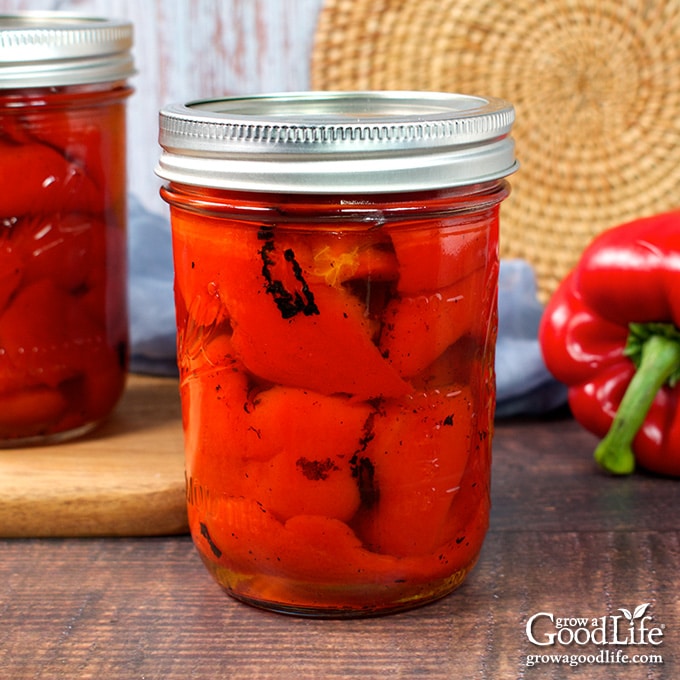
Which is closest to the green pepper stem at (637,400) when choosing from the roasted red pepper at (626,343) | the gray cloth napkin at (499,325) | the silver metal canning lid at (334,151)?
the roasted red pepper at (626,343)

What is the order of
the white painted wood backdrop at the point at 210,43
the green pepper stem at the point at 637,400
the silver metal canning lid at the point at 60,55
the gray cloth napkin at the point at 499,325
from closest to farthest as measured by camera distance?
1. the silver metal canning lid at the point at 60,55
2. the green pepper stem at the point at 637,400
3. the gray cloth napkin at the point at 499,325
4. the white painted wood backdrop at the point at 210,43

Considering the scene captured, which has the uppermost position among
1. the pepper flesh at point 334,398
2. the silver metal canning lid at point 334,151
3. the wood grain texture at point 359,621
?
the silver metal canning lid at point 334,151

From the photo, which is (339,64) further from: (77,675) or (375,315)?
(77,675)

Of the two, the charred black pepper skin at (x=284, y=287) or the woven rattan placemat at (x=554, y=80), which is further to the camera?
the woven rattan placemat at (x=554, y=80)

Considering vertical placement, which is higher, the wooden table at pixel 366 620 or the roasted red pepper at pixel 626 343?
the roasted red pepper at pixel 626 343

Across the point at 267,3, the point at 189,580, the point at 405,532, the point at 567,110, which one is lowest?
the point at 189,580

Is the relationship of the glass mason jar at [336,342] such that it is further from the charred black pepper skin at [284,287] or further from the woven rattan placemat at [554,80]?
the woven rattan placemat at [554,80]

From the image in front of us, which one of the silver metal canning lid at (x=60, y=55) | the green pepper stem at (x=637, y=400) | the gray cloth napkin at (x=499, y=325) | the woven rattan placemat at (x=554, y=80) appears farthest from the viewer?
the woven rattan placemat at (x=554, y=80)

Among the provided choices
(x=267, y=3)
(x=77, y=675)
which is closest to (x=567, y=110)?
(x=267, y=3)
